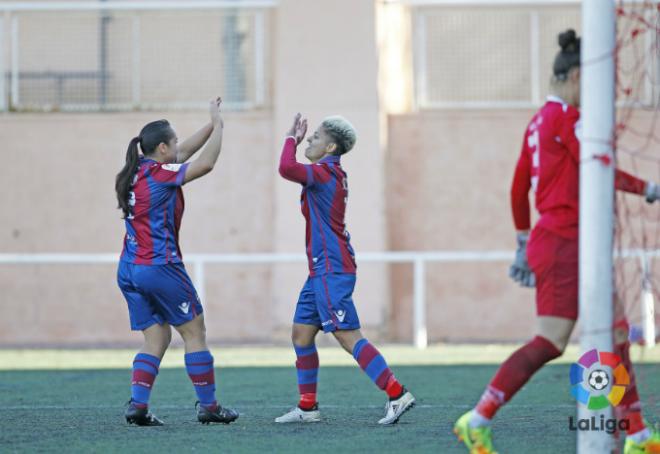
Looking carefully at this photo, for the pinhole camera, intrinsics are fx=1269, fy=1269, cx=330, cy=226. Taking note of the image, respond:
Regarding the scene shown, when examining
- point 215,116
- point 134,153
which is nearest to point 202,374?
point 134,153

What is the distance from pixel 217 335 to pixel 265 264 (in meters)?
1.08

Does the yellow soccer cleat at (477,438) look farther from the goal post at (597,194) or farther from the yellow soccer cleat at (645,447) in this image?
the yellow soccer cleat at (645,447)

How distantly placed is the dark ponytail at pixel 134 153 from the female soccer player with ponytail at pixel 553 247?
88.3 inches

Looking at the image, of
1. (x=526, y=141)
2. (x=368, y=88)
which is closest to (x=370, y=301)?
(x=368, y=88)

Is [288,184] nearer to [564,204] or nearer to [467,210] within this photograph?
[467,210]

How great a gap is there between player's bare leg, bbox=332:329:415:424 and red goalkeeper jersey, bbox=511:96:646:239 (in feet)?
5.65

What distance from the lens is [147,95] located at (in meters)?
16.2

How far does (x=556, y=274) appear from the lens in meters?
5.26

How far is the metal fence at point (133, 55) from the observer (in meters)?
16.0

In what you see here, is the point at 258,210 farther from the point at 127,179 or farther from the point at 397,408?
the point at 397,408

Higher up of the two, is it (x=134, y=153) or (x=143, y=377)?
(x=134, y=153)

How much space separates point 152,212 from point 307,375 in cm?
127

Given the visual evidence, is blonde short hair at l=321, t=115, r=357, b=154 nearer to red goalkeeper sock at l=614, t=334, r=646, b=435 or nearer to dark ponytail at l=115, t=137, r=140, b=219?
dark ponytail at l=115, t=137, r=140, b=219

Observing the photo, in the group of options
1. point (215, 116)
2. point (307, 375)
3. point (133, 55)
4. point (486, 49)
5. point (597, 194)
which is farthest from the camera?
point (133, 55)
